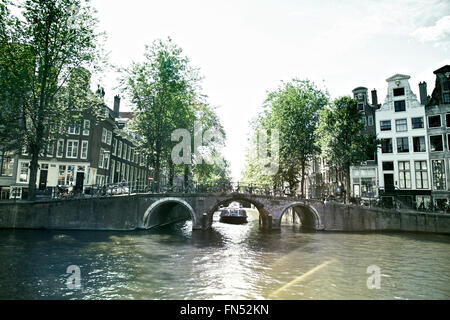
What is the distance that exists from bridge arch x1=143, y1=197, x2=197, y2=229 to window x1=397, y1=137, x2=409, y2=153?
2689 centimetres

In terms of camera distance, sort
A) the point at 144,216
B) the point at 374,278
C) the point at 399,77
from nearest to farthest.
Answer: the point at 374,278
the point at 144,216
the point at 399,77

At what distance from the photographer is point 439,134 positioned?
33156 millimetres

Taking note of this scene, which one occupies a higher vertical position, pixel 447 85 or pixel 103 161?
pixel 447 85

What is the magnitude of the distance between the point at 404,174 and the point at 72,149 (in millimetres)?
40553

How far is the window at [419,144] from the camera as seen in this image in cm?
3400

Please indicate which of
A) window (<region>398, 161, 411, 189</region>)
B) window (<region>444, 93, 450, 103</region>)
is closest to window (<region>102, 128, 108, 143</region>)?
window (<region>398, 161, 411, 189</region>)

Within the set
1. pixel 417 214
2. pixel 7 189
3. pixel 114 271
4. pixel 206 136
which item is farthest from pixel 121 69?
pixel 417 214

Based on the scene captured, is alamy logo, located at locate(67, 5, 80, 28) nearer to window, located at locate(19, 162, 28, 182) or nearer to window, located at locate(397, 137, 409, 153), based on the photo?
window, located at locate(19, 162, 28, 182)

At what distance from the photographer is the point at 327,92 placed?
120 feet

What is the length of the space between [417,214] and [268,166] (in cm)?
1648

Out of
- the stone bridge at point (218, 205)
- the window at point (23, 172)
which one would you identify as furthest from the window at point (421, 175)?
the window at point (23, 172)

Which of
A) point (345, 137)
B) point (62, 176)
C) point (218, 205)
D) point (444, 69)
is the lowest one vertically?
point (218, 205)

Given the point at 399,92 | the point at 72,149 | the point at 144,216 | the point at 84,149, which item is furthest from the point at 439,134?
the point at 72,149

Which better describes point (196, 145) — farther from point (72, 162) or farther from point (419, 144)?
point (419, 144)
